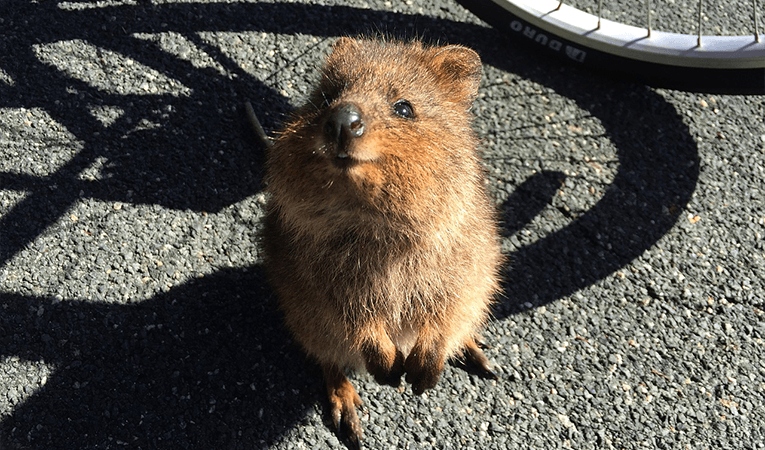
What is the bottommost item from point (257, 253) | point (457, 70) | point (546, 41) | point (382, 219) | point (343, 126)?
point (257, 253)

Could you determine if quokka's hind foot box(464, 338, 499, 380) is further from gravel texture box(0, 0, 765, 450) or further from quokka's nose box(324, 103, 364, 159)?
quokka's nose box(324, 103, 364, 159)

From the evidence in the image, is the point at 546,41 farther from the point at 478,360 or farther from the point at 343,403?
the point at 343,403

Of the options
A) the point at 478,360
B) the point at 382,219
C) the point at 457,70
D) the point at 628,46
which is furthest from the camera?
the point at 628,46

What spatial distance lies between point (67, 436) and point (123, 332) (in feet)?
1.86

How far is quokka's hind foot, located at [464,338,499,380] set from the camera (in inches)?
145

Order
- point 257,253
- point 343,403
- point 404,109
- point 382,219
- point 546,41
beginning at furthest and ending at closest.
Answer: point 546,41
point 257,253
point 343,403
point 404,109
point 382,219

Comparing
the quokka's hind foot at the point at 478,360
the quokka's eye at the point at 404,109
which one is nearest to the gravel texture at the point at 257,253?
the quokka's hind foot at the point at 478,360

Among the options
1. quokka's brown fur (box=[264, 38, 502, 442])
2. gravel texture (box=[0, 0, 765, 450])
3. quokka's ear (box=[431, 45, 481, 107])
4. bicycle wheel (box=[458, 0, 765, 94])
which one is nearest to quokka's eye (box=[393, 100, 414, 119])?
quokka's brown fur (box=[264, 38, 502, 442])

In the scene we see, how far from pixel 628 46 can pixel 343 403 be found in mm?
2986

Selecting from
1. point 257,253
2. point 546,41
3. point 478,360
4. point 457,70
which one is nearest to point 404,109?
point 457,70

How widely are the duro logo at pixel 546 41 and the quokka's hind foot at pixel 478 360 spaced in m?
2.22

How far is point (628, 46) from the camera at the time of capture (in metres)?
4.52

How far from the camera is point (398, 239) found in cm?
276

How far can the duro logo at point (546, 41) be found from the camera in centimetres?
468
